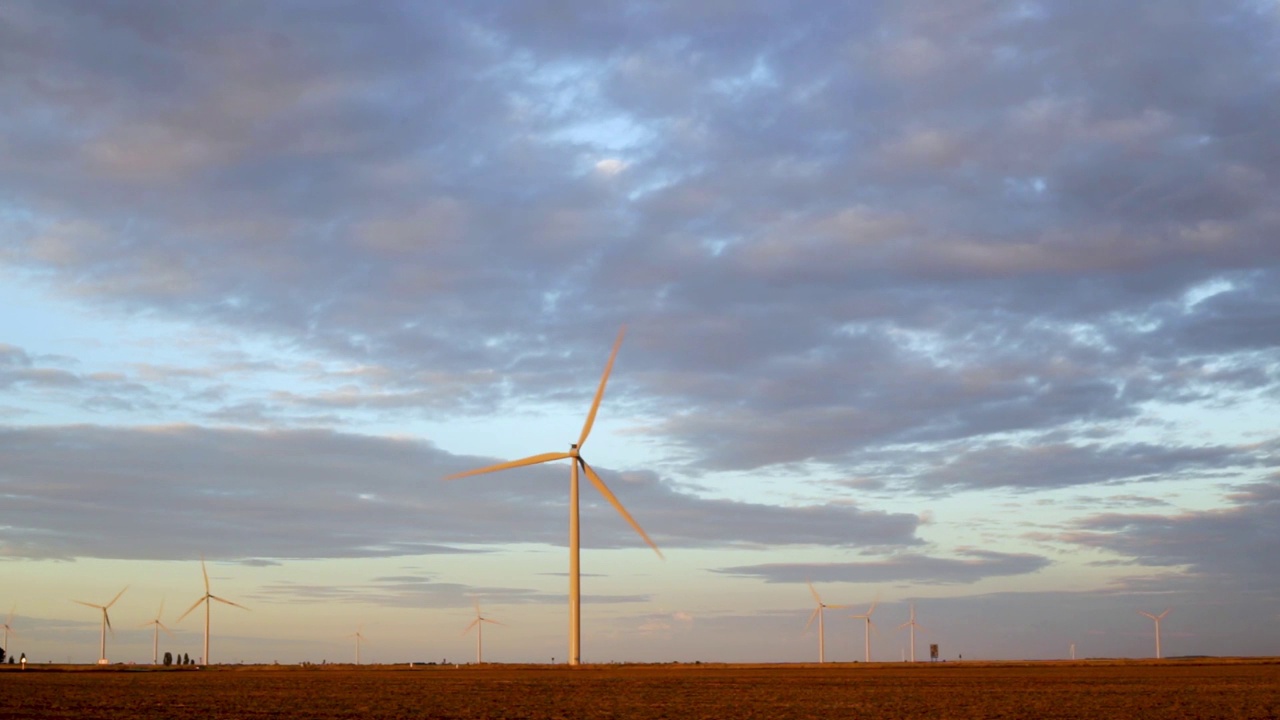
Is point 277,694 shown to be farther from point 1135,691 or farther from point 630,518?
point 1135,691

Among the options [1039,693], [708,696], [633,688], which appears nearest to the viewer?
[708,696]

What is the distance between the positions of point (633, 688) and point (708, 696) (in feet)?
40.9

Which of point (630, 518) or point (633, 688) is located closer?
point (633, 688)

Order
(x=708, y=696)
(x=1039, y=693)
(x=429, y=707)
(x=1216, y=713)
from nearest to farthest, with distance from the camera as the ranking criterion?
(x=1216, y=713)
(x=429, y=707)
(x=708, y=696)
(x=1039, y=693)

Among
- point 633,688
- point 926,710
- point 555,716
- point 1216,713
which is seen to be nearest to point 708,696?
point 633,688

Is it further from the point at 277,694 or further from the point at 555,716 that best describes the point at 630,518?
the point at 555,716

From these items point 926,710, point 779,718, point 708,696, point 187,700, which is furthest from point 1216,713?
point 187,700

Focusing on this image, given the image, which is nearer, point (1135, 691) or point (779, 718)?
point (779, 718)

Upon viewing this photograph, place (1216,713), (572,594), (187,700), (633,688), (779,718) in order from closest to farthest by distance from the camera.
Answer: (779,718), (1216,713), (187,700), (633,688), (572,594)

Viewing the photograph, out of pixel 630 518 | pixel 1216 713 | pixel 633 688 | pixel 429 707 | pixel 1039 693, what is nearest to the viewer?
pixel 1216 713

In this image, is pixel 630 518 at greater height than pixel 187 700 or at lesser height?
greater

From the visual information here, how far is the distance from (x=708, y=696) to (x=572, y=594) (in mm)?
39772

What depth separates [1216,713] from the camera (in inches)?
2216

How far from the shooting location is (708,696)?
2908 inches
